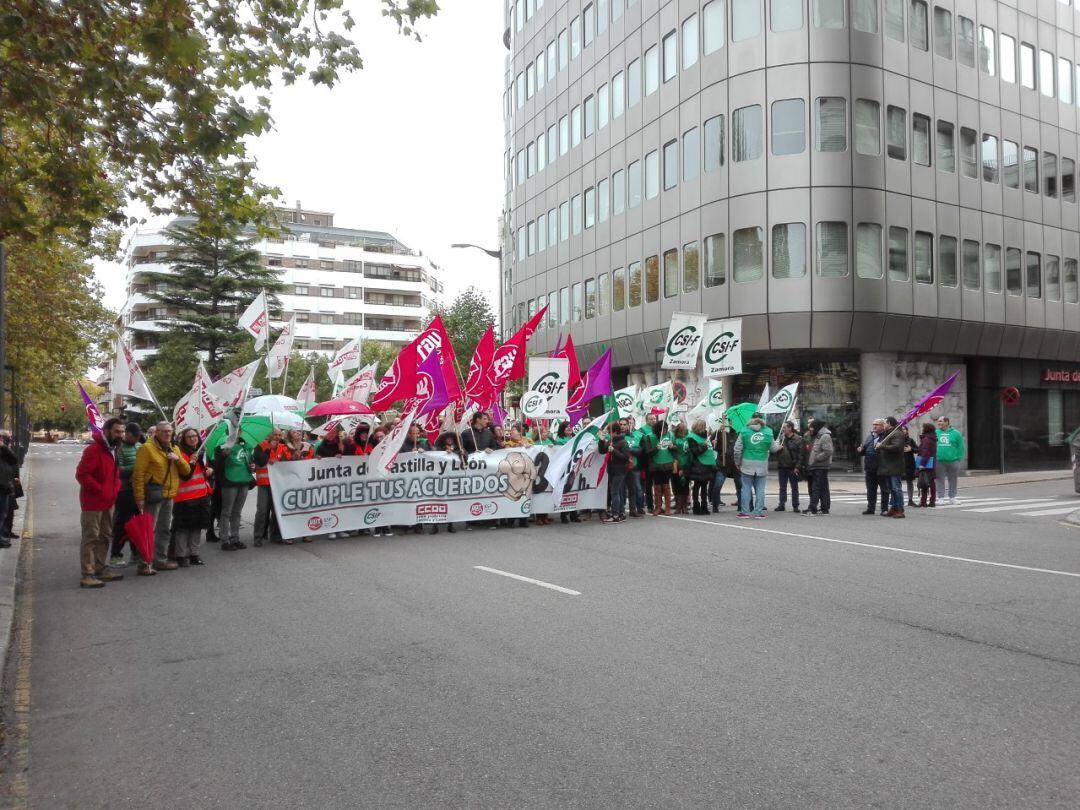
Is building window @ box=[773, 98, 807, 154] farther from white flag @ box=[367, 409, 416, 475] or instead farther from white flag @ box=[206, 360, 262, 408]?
white flag @ box=[206, 360, 262, 408]

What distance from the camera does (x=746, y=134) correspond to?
2734 centimetres

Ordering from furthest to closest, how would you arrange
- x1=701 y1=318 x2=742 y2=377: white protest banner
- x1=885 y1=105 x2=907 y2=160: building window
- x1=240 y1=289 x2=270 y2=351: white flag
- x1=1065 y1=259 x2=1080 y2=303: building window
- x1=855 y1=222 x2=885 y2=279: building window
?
x1=1065 y1=259 x2=1080 y2=303: building window → x1=885 y1=105 x2=907 y2=160: building window → x1=855 y1=222 x2=885 y2=279: building window → x1=701 y1=318 x2=742 y2=377: white protest banner → x1=240 y1=289 x2=270 y2=351: white flag

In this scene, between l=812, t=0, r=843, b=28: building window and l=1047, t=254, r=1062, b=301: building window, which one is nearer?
l=812, t=0, r=843, b=28: building window

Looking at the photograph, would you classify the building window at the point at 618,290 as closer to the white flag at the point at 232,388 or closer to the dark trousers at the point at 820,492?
the dark trousers at the point at 820,492

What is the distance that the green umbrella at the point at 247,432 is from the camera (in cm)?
1270

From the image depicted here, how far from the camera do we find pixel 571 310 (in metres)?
37.2

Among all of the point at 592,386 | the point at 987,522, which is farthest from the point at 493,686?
the point at 987,522

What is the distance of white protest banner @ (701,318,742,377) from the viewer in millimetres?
17766

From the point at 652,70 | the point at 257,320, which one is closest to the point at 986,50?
the point at 652,70

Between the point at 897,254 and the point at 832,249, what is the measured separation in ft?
7.87

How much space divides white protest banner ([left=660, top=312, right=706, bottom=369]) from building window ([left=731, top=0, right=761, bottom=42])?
45.9 ft

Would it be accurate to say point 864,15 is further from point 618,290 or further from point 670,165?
point 618,290

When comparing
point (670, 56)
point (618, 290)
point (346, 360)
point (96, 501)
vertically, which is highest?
point (670, 56)

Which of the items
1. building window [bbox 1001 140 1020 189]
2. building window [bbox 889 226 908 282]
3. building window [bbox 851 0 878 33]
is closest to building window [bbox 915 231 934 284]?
building window [bbox 889 226 908 282]
